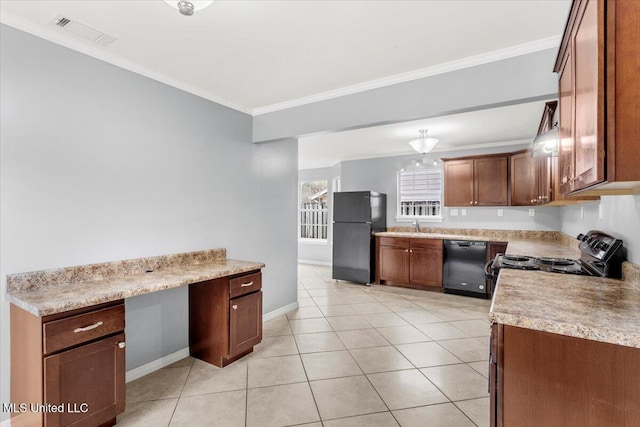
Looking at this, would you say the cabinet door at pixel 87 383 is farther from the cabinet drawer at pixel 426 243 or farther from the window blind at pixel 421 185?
the window blind at pixel 421 185

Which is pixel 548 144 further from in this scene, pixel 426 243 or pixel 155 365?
pixel 155 365

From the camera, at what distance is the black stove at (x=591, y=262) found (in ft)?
6.55

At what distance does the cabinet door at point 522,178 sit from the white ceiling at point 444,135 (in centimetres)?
35

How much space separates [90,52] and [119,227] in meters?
1.29

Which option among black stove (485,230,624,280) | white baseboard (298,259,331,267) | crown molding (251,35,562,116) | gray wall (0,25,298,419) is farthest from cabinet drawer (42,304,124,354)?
white baseboard (298,259,331,267)

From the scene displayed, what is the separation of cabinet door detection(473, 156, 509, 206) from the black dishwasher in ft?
2.53

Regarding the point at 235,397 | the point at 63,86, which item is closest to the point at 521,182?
the point at 235,397

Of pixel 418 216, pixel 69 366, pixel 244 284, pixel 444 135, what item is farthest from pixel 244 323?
pixel 418 216

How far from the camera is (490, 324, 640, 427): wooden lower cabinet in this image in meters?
1.13

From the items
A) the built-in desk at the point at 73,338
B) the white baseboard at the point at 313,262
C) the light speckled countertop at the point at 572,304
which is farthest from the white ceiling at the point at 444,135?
the built-in desk at the point at 73,338

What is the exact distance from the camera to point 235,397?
2240 millimetres

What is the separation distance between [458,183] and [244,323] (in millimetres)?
4180

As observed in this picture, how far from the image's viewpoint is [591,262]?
2.18 m

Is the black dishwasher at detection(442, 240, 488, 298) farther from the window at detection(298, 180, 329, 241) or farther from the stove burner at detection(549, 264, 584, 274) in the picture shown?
the window at detection(298, 180, 329, 241)
